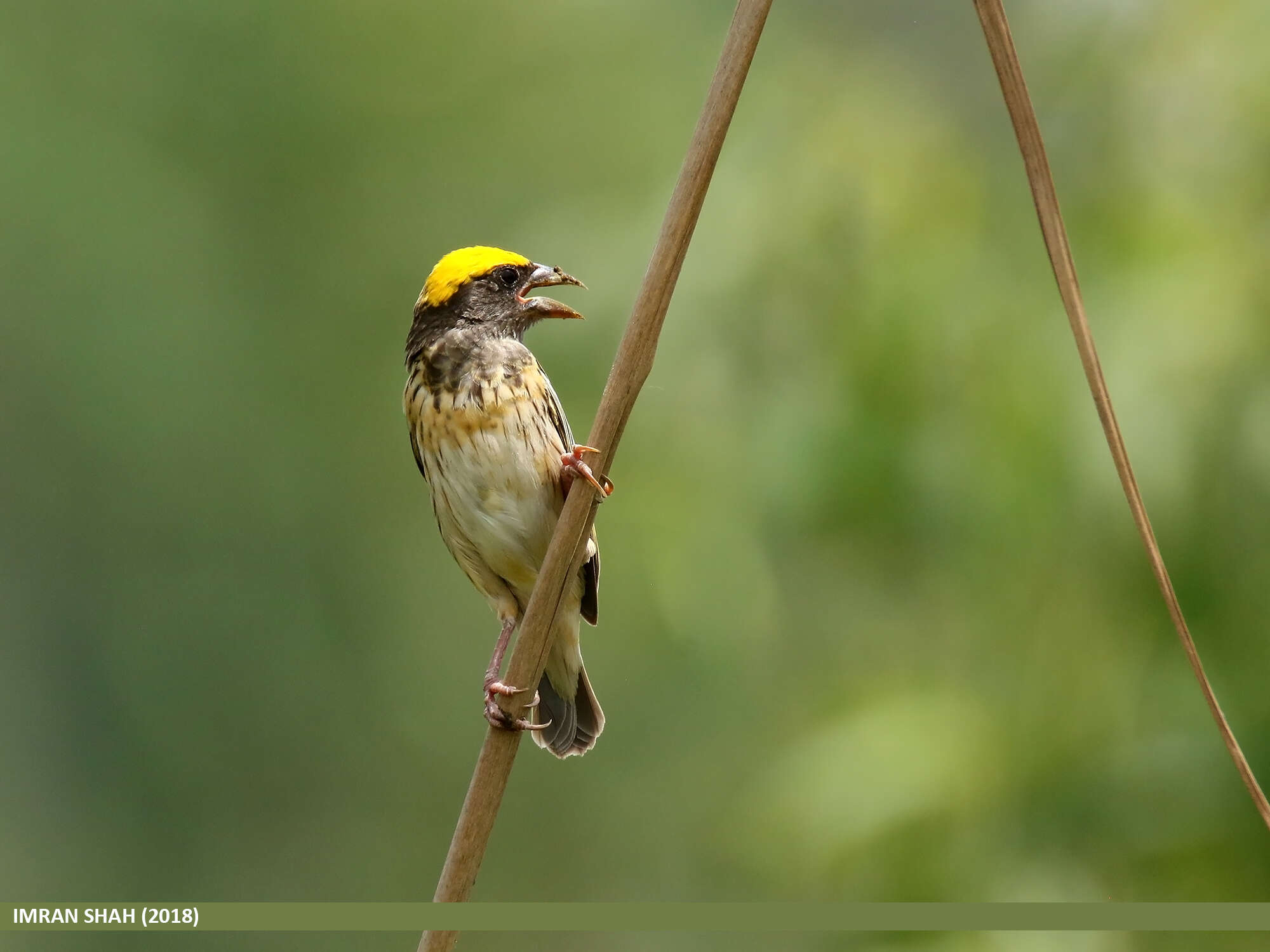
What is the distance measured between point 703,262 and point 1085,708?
58.6 inches

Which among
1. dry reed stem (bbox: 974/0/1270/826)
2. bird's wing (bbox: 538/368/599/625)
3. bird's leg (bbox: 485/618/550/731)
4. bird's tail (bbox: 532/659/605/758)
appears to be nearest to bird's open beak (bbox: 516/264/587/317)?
bird's wing (bbox: 538/368/599/625)

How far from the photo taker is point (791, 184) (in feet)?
10.6

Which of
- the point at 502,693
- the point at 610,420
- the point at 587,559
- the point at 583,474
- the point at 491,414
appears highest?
the point at 610,420

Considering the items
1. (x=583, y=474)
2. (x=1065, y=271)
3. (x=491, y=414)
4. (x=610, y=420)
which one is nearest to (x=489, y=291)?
(x=491, y=414)

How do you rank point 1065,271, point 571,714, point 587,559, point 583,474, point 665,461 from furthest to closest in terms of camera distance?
point 665,461
point 571,714
point 587,559
point 583,474
point 1065,271

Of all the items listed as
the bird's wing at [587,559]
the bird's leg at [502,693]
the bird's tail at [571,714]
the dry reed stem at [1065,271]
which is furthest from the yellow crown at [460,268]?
the dry reed stem at [1065,271]

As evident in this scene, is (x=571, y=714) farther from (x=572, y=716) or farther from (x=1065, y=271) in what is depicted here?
(x=1065, y=271)

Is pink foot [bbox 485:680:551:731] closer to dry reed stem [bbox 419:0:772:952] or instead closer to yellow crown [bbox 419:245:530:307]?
dry reed stem [bbox 419:0:772:952]

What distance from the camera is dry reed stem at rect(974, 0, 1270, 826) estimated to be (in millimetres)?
1379

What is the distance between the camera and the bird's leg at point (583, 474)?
5.74 ft

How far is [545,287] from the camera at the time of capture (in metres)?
2.82

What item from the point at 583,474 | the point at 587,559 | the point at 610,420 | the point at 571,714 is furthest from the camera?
the point at 571,714

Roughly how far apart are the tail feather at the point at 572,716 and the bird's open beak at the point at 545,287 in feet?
2.99

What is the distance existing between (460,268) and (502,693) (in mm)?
1186
